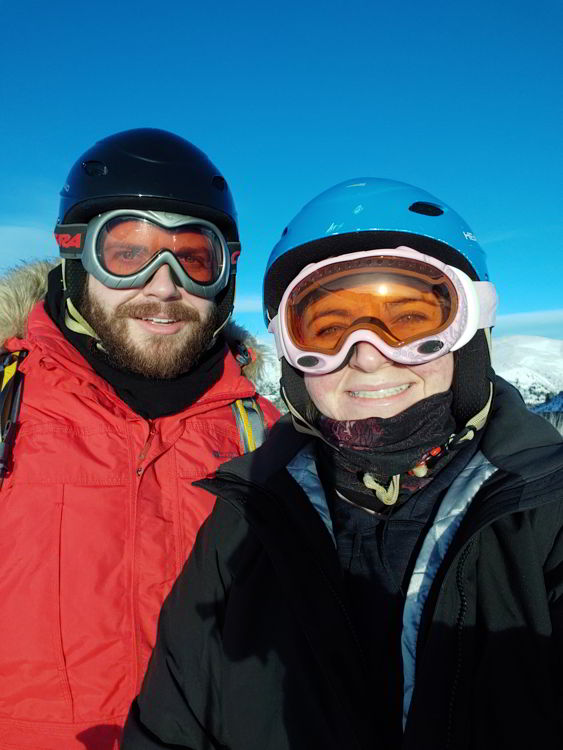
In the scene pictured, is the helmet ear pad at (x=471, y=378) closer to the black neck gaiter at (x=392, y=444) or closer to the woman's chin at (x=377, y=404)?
the black neck gaiter at (x=392, y=444)

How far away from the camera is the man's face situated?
110 inches

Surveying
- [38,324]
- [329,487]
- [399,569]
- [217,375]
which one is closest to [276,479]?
[329,487]

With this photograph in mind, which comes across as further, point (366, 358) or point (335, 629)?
point (366, 358)

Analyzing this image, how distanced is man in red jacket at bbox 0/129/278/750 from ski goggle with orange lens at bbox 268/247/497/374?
34.6 inches

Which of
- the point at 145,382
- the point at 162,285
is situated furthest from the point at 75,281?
the point at 145,382

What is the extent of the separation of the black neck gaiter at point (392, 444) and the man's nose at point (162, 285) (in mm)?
1375

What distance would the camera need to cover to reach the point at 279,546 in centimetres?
178

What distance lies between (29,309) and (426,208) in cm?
A: 225

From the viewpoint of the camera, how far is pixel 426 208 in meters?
2.29

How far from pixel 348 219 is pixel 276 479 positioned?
1.20 m

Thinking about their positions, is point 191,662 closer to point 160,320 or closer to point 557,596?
point 557,596

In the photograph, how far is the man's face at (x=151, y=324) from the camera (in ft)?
9.14

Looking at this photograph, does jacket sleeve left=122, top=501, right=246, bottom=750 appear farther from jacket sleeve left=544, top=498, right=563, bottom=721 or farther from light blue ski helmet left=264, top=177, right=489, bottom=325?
light blue ski helmet left=264, top=177, right=489, bottom=325

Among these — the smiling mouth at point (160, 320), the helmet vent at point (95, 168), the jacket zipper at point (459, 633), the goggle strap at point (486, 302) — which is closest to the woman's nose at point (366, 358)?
the goggle strap at point (486, 302)
